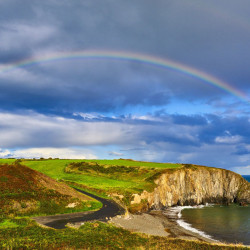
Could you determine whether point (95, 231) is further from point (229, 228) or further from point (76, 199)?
point (229, 228)

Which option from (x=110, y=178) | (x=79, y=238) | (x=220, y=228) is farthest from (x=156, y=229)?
(x=110, y=178)

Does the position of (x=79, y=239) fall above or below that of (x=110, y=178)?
below

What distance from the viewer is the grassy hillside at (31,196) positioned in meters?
39.8

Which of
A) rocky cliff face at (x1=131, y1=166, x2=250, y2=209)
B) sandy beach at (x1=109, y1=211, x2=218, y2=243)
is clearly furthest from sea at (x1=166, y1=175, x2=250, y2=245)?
rocky cliff face at (x1=131, y1=166, x2=250, y2=209)

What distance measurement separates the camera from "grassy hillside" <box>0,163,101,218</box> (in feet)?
130

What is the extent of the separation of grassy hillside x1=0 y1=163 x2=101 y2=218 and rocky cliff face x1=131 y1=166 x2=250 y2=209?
24075 millimetres

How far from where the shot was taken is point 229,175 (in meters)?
107

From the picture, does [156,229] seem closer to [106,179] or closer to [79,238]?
[79,238]

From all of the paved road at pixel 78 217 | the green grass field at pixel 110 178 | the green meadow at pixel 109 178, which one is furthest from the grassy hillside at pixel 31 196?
the green meadow at pixel 109 178

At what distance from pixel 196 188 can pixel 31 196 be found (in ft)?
238

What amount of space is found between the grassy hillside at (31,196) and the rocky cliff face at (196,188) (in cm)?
2408

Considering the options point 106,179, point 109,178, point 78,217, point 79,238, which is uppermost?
point 106,179

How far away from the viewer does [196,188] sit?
3745 inches

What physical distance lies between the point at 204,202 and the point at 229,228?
46369 millimetres
